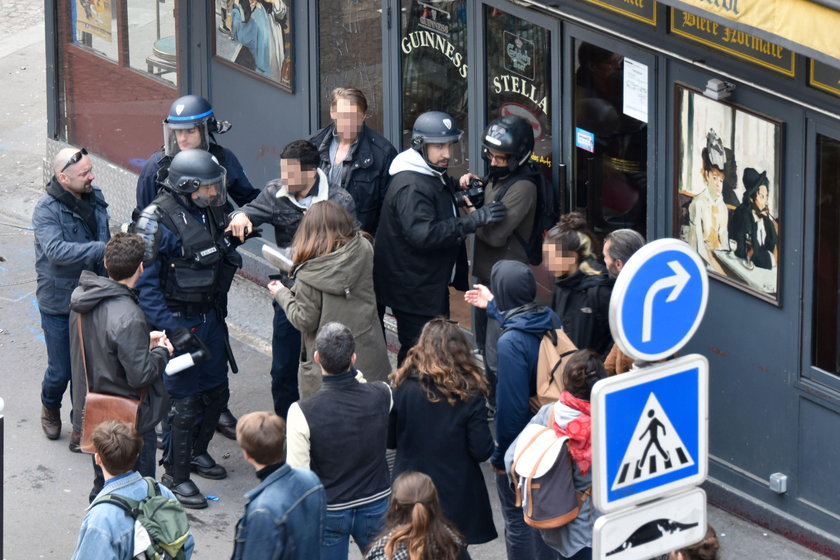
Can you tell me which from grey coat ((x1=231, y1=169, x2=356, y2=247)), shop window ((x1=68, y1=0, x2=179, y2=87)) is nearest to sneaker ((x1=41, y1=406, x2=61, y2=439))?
grey coat ((x1=231, y1=169, x2=356, y2=247))

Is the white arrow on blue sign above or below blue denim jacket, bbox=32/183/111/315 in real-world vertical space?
above

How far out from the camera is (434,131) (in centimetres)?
829

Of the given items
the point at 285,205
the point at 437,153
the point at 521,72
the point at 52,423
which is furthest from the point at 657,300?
the point at 52,423

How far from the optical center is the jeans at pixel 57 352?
8.80m

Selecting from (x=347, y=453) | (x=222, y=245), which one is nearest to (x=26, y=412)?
(x=222, y=245)

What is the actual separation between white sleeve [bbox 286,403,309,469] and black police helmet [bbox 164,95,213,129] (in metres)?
3.03

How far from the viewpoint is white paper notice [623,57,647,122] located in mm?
8109

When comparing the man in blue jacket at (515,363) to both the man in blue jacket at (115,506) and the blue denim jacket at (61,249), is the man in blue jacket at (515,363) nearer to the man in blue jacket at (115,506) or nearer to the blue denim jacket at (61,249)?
the man in blue jacket at (115,506)

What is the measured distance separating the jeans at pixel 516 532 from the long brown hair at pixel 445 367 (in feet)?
2.06

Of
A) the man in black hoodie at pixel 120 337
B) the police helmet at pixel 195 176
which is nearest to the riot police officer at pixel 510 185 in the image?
the police helmet at pixel 195 176

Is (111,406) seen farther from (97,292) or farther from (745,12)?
(745,12)

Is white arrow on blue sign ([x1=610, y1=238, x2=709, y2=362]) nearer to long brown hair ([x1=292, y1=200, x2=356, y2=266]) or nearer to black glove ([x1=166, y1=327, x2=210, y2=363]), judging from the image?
long brown hair ([x1=292, y1=200, x2=356, y2=266])

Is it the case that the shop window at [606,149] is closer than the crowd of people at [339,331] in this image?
No

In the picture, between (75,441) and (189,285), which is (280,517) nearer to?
(189,285)
